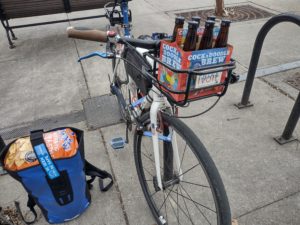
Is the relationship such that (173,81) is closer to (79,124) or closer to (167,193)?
(167,193)

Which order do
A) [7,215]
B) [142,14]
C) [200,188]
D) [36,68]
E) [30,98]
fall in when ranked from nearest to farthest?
1. [7,215]
2. [200,188]
3. [30,98]
4. [36,68]
5. [142,14]

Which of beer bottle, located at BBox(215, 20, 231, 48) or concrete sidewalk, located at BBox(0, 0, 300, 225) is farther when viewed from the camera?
concrete sidewalk, located at BBox(0, 0, 300, 225)

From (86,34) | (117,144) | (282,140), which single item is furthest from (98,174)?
(282,140)

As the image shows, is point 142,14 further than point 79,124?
Yes

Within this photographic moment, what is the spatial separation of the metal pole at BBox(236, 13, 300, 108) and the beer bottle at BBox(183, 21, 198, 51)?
4.43 feet

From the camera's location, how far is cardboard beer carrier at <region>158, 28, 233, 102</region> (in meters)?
1.19

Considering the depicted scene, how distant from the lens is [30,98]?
3.55 metres

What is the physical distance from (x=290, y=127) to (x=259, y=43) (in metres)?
0.88

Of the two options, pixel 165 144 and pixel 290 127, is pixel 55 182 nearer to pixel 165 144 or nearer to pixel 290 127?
pixel 165 144

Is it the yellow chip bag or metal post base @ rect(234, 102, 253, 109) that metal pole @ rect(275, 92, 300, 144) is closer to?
metal post base @ rect(234, 102, 253, 109)

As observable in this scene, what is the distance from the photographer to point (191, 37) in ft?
3.99

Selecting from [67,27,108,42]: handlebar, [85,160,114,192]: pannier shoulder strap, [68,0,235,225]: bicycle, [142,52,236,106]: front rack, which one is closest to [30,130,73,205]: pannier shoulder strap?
[85,160,114,192]: pannier shoulder strap

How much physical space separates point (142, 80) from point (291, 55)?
11.2ft

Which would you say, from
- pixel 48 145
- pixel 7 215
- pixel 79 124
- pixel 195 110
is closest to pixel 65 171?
pixel 48 145
